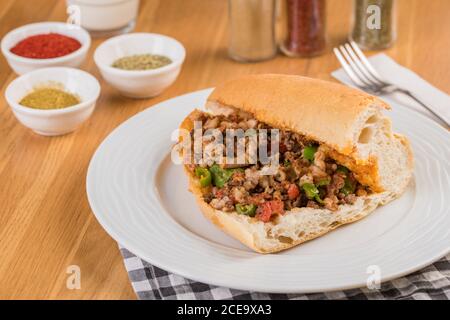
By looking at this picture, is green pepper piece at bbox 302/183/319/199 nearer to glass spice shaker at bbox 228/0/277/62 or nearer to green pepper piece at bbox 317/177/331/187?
green pepper piece at bbox 317/177/331/187

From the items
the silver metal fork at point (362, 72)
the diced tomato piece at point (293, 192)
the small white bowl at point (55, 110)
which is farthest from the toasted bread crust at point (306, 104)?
the silver metal fork at point (362, 72)

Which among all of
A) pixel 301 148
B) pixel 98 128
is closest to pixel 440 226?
pixel 301 148

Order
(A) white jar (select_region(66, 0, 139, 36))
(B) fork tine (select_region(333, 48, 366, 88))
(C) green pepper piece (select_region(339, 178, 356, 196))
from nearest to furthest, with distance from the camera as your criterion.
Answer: (C) green pepper piece (select_region(339, 178, 356, 196)), (B) fork tine (select_region(333, 48, 366, 88)), (A) white jar (select_region(66, 0, 139, 36))

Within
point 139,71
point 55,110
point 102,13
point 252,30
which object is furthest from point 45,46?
point 252,30

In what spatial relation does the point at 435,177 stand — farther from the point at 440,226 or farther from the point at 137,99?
the point at 137,99

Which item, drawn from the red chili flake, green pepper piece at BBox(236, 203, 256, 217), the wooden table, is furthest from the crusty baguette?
the red chili flake

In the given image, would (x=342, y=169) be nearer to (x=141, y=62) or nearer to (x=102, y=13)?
(x=141, y=62)
